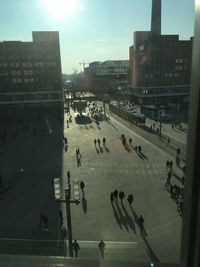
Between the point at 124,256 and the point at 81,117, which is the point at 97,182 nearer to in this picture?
the point at 124,256

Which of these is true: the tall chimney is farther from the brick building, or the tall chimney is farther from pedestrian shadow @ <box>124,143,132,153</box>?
pedestrian shadow @ <box>124,143,132,153</box>

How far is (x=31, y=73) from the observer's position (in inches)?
1222

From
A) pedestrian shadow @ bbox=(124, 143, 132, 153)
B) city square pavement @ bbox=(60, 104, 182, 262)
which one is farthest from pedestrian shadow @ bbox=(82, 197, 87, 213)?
pedestrian shadow @ bbox=(124, 143, 132, 153)

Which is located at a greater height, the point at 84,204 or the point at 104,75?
the point at 104,75

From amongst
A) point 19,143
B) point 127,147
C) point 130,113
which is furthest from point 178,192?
point 130,113

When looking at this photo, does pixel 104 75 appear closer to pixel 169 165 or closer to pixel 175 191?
pixel 169 165

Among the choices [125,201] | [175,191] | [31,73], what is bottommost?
[125,201]

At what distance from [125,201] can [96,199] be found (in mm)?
910

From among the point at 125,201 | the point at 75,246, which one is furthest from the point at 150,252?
the point at 125,201

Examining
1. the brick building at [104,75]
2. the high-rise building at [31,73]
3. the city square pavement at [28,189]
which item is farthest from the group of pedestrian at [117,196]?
the brick building at [104,75]

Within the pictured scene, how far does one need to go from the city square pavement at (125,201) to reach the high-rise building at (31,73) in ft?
57.2

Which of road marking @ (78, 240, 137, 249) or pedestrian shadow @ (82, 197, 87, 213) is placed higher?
road marking @ (78, 240, 137, 249)

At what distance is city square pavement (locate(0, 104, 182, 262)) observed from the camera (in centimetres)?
626

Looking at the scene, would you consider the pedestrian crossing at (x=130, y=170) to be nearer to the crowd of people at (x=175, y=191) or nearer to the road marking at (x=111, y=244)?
the crowd of people at (x=175, y=191)
